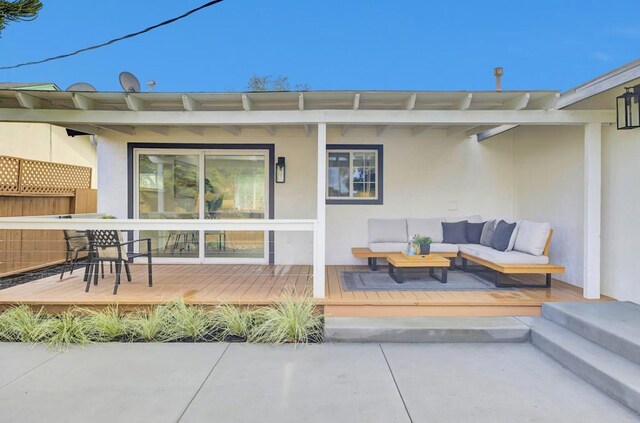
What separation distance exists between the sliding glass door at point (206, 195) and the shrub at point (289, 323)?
105 inches

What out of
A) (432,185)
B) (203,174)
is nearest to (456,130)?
(432,185)

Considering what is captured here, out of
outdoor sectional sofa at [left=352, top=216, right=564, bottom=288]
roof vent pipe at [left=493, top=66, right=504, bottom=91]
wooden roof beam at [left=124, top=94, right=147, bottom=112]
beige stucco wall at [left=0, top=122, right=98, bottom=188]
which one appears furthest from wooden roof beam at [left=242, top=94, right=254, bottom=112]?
beige stucco wall at [left=0, top=122, right=98, bottom=188]

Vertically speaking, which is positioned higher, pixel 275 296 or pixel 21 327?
pixel 275 296

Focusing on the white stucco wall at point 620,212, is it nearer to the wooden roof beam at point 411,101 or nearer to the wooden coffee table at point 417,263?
the wooden coffee table at point 417,263

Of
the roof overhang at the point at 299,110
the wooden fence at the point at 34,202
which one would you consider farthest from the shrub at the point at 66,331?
the roof overhang at the point at 299,110

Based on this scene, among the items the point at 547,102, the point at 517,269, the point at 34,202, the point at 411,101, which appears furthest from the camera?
the point at 34,202

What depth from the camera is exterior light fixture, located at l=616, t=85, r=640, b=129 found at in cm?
394

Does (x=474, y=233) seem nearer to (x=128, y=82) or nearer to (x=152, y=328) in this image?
(x=152, y=328)

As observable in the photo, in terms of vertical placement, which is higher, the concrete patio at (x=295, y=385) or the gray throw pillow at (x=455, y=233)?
the gray throw pillow at (x=455, y=233)

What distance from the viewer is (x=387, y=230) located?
6.43 m

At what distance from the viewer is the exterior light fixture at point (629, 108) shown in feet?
12.9

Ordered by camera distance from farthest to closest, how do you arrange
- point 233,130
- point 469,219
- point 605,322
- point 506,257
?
point 469,219, point 233,130, point 506,257, point 605,322

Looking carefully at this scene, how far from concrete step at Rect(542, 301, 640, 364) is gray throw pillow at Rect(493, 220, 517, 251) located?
1.44 m

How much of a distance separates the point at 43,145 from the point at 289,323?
1009 centimetres
